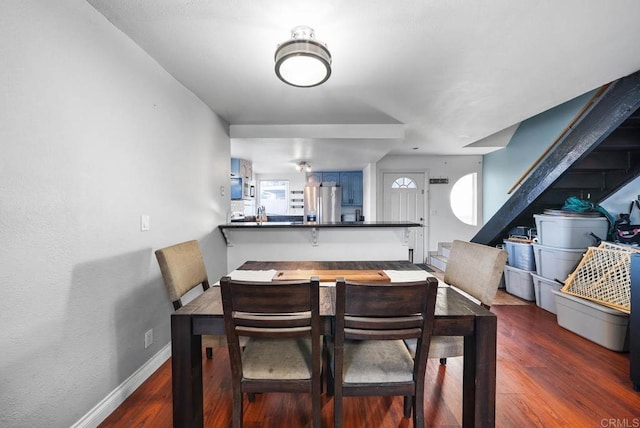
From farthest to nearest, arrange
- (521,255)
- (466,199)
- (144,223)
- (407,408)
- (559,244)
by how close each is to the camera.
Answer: (466,199)
(521,255)
(559,244)
(144,223)
(407,408)

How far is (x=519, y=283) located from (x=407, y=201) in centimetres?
239

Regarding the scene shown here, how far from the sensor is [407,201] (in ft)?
17.1

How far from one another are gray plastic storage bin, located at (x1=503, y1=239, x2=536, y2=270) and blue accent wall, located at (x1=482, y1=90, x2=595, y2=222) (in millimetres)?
1359

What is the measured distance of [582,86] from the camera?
7.02 feet

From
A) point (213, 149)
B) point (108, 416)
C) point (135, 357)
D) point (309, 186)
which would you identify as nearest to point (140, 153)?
point (213, 149)

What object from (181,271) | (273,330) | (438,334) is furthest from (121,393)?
(438,334)

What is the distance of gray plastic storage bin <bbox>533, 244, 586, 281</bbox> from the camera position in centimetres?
267

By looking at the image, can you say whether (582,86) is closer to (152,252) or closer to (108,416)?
(152,252)

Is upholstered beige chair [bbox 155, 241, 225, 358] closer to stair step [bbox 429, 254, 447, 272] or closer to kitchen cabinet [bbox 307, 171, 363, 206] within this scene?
stair step [bbox 429, 254, 447, 272]

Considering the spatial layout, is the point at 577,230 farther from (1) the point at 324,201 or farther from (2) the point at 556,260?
(1) the point at 324,201

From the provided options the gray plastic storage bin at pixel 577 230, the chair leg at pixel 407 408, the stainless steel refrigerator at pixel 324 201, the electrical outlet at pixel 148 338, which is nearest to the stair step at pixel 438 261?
the gray plastic storage bin at pixel 577 230

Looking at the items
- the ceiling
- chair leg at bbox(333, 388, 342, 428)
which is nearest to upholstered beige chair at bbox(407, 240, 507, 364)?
chair leg at bbox(333, 388, 342, 428)

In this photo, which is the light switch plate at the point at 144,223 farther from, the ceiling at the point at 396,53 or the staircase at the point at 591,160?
the staircase at the point at 591,160

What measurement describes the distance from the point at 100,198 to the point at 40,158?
34 centimetres
